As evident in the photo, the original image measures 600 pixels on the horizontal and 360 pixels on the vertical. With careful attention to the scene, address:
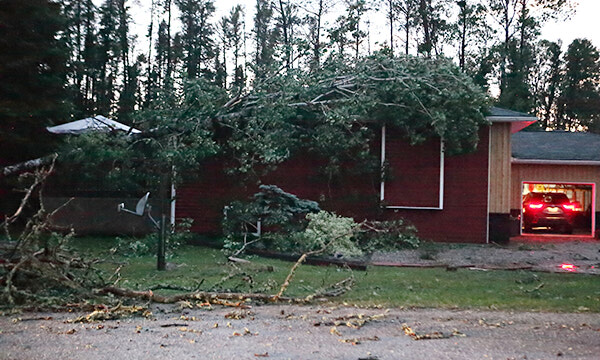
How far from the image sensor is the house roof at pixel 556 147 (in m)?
20.5

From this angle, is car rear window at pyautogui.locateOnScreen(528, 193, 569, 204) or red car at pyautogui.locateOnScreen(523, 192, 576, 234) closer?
red car at pyautogui.locateOnScreen(523, 192, 576, 234)

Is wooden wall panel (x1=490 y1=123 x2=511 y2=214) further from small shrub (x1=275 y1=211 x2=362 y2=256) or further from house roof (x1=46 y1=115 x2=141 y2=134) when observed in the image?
house roof (x1=46 y1=115 x2=141 y2=134)

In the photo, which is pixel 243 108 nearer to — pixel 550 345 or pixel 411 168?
pixel 411 168

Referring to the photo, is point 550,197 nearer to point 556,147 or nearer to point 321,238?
point 556,147

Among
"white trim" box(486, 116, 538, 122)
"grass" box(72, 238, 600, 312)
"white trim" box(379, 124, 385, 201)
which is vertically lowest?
"grass" box(72, 238, 600, 312)

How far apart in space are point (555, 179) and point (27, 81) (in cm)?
1636

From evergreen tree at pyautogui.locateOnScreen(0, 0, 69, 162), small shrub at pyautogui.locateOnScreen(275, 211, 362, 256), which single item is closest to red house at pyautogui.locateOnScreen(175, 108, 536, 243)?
small shrub at pyautogui.locateOnScreen(275, 211, 362, 256)

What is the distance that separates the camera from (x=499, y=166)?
18.5 meters

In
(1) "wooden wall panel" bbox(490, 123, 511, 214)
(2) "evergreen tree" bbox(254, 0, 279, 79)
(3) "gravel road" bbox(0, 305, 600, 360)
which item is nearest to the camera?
(3) "gravel road" bbox(0, 305, 600, 360)

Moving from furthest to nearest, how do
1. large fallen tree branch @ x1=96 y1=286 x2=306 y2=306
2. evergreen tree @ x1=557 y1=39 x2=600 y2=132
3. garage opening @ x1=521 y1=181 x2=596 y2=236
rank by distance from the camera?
evergreen tree @ x1=557 y1=39 x2=600 y2=132 < garage opening @ x1=521 y1=181 x2=596 y2=236 < large fallen tree branch @ x1=96 y1=286 x2=306 y2=306

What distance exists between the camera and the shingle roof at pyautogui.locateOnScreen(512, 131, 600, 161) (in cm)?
2072

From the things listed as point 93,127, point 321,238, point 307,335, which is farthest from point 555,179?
point 307,335

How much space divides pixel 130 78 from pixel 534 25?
72.6ft

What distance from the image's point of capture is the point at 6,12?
1889cm
